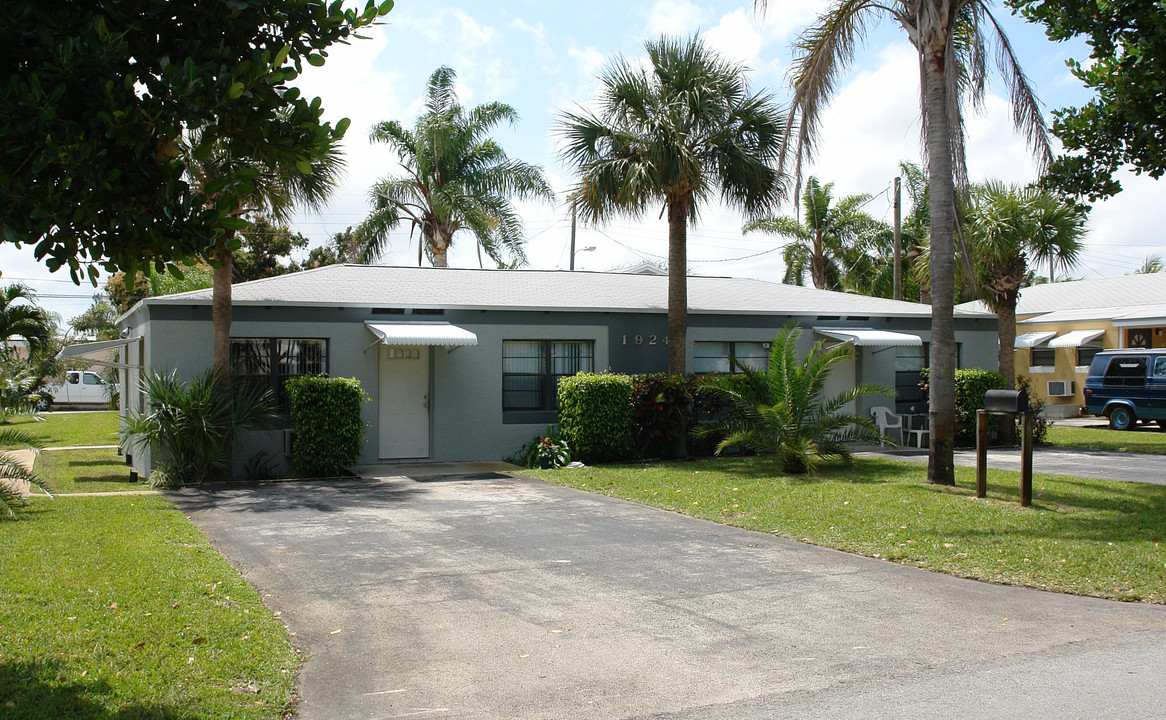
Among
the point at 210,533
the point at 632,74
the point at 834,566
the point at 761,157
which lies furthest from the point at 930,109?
the point at 210,533

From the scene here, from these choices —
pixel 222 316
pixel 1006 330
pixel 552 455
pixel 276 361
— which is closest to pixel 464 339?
pixel 552 455

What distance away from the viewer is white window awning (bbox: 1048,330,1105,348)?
26817 millimetres

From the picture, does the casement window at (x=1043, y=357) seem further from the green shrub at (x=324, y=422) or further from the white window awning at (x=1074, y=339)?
the green shrub at (x=324, y=422)

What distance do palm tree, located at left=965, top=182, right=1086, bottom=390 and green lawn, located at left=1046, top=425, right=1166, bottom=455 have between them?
1.90 metres

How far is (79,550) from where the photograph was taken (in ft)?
25.2

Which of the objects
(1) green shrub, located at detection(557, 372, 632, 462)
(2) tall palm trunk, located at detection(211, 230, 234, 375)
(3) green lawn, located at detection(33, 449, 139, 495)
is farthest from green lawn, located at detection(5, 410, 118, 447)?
(1) green shrub, located at detection(557, 372, 632, 462)

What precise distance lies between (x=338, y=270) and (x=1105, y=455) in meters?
14.9

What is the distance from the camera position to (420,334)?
14.4 metres

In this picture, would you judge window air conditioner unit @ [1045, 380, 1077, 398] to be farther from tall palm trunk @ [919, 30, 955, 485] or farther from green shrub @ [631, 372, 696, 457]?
tall palm trunk @ [919, 30, 955, 485]

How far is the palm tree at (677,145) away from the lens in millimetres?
15242

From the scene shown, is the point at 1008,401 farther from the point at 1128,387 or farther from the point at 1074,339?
the point at 1074,339

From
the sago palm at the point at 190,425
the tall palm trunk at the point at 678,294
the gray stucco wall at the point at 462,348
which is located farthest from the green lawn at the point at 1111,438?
the sago palm at the point at 190,425

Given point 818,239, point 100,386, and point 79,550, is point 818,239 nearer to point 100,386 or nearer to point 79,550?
point 79,550

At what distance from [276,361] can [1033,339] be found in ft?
76.8
